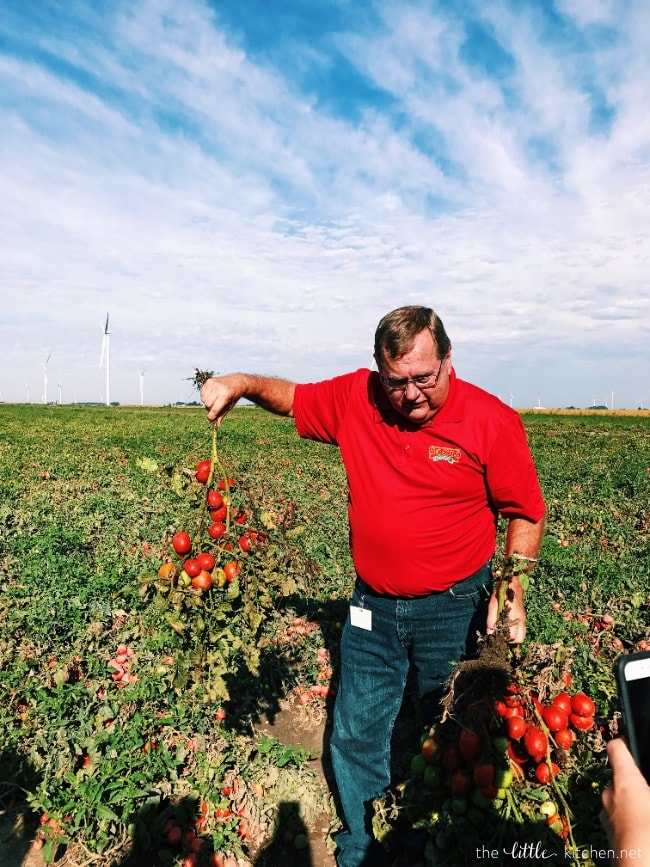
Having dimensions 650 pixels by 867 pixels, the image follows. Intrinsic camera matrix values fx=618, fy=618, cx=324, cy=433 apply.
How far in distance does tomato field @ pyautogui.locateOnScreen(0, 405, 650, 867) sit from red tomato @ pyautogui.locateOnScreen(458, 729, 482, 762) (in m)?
0.01

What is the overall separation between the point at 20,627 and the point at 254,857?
2907 millimetres

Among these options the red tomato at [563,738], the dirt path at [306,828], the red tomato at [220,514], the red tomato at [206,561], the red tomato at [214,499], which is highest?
the red tomato at [214,499]

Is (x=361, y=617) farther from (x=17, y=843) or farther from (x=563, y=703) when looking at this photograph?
(x=17, y=843)

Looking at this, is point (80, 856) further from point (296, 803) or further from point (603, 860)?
point (603, 860)

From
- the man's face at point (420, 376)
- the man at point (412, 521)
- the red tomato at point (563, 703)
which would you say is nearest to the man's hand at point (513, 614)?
the man at point (412, 521)

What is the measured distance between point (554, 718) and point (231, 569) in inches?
57.8

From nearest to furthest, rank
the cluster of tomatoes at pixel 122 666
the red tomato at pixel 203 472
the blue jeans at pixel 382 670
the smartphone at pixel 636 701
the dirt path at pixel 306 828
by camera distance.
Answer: the smartphone at pixel 636 701 < the red tomato at pixel 203 472 < the blue jeans at pixel 382 670 < the dirt path at pixel 306 828 < the cluster of tomatoes at pixel 122 666

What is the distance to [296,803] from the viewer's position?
359cm

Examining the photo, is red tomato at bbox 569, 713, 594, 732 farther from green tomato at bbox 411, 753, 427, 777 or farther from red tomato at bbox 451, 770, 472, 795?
green tomato at bbox 411, 753, 427, 777

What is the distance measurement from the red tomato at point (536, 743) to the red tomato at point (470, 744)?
0.18 meters

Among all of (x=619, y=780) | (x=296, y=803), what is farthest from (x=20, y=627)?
(x=619, y=780)

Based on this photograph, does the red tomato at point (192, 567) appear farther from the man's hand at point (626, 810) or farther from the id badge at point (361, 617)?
the man's hand at point (626, 810)

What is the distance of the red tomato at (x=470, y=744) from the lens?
229 cm

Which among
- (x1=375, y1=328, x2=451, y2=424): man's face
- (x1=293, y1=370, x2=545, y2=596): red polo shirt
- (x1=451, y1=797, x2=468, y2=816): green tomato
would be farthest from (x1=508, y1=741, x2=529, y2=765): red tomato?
(x1=375, y1=328, x2=451, y2=424): man's face
